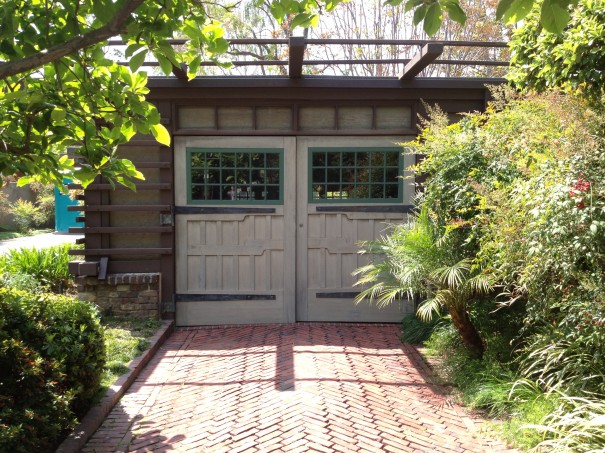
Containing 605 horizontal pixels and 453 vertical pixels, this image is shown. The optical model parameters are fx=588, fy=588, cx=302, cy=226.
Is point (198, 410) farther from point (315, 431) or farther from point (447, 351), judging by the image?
point (447, 351)

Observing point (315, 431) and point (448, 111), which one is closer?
point (315, 431)

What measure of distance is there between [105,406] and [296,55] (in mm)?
4354

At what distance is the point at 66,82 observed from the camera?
13.1 ft

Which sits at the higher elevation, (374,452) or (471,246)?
(471,246)

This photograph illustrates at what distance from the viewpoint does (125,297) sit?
313 inches

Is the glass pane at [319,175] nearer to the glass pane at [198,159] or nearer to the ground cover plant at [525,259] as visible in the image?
the glass pane at [198,159]

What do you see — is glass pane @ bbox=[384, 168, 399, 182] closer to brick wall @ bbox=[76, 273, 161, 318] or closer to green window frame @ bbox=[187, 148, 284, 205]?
green window frame @ bbox=[187, 148, 284, 205]

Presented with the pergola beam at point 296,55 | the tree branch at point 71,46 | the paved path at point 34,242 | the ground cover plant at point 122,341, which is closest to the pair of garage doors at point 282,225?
the ground cover plant at point 122,341

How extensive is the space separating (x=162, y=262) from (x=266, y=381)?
119 inches

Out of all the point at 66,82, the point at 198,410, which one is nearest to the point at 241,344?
the point at 198,410

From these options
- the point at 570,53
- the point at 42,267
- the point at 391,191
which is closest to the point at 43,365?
the point at 570,53

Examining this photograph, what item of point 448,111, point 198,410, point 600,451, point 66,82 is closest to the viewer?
point 600,451

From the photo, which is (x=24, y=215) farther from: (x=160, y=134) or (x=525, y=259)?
(x=525, y=259)

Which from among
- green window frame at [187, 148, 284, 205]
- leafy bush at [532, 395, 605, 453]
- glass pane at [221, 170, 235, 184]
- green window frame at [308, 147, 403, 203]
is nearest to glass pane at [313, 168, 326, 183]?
green window frame at [308, 147, 403, 203]
